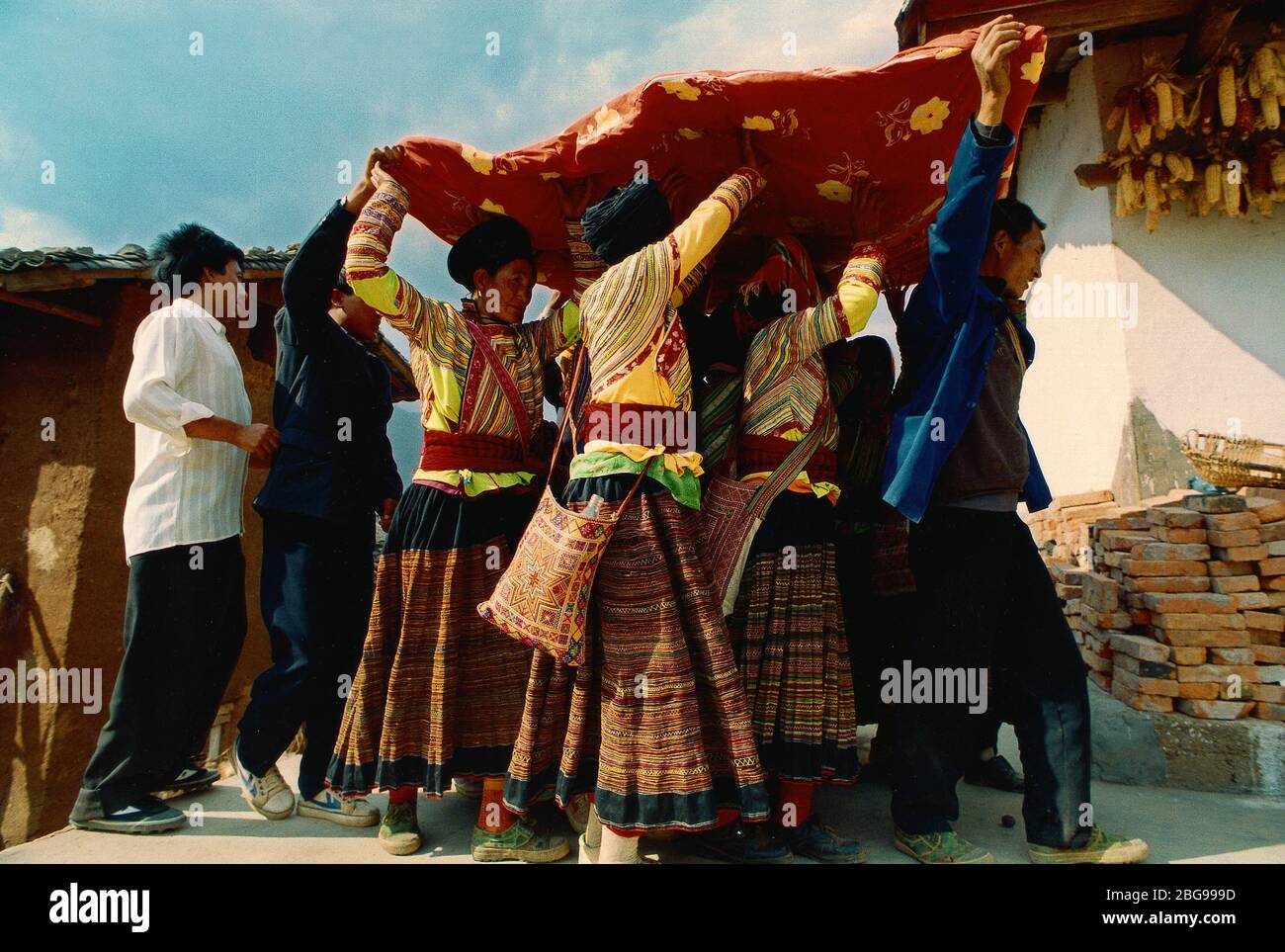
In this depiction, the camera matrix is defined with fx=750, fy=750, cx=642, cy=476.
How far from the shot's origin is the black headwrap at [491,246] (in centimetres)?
299

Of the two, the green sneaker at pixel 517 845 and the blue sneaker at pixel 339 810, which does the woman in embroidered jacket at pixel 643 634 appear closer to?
the green sneaker at pixel 517 845

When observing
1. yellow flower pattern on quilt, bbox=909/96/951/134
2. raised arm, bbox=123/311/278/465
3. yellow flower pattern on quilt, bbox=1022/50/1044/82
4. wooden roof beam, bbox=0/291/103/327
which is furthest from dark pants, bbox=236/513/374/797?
wooden roof beam, bbox=0/291/103/327

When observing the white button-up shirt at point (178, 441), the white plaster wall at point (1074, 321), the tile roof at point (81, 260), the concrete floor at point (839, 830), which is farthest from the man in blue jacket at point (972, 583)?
the tile roof at point (81, 260)

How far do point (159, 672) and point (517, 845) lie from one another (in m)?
1.69

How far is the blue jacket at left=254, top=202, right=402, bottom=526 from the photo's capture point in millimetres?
3000

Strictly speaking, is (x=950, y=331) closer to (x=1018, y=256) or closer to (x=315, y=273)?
(x=1018, y=256)

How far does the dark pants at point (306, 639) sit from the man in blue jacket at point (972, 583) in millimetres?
2248

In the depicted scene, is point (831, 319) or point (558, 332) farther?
point (558, 332)

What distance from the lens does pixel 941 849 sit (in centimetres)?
252

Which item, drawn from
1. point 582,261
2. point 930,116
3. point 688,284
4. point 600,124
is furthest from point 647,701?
point 930,116

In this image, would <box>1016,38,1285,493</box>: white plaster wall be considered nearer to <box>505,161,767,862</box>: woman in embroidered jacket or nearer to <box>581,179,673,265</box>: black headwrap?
<box>505,161,767,862</box>: woman in embroidered jacket

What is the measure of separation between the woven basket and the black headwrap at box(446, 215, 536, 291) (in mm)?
3644

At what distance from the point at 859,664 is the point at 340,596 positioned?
7.45 feet
